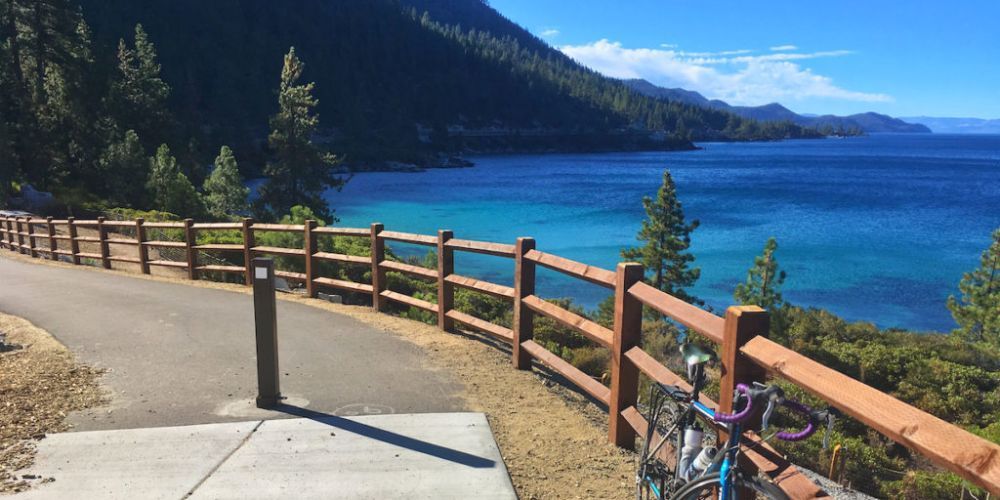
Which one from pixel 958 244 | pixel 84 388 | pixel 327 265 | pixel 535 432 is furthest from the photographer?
pixel 958 244

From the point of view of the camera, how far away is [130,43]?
94.6 meters

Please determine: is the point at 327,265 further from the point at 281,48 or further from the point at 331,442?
the point at 281,48

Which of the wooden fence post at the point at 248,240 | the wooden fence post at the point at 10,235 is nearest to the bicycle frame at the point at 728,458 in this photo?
the wooden fence post at the point at 248,240

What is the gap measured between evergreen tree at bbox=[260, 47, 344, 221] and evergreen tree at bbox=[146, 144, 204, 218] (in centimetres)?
467

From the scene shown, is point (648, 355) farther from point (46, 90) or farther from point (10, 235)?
point (46, 90)

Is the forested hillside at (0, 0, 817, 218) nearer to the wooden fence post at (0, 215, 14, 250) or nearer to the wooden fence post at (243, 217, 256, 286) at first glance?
the wooden fence post at (0, 215, 14, 250)

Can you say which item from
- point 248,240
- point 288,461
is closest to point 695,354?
point 288,461

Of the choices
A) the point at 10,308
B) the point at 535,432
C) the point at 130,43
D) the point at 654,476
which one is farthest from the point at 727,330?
the point at 130,43

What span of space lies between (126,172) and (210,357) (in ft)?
108

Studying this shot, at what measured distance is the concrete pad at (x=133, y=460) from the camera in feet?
12.9

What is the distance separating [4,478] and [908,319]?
33093 millimetres

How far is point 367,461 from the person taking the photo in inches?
171

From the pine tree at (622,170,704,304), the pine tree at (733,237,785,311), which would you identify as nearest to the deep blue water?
the pine tree at (622,170,704,304)

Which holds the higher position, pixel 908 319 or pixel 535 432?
pixel 535 432
